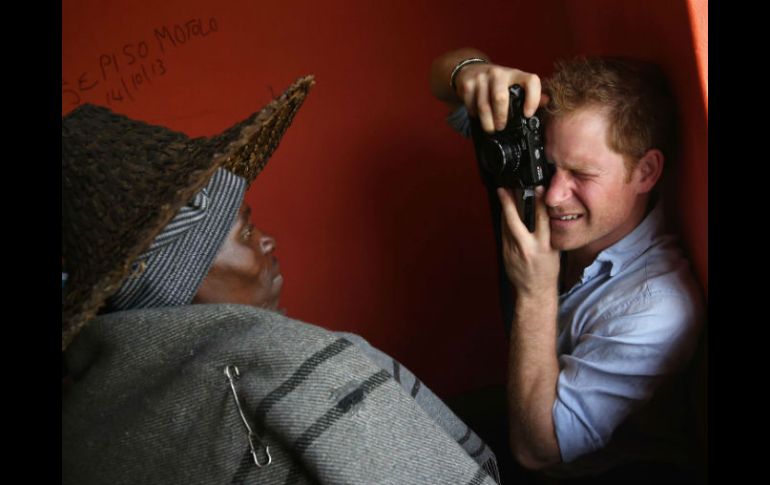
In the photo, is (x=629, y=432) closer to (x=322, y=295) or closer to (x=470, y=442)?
(x=470, y=442)

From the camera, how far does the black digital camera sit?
1304 millimetres

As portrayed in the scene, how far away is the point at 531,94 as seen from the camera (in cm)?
128

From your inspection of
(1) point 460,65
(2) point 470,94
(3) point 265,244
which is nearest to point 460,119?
(1) point 460,65

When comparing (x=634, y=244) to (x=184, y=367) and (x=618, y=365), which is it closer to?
(x=618, y=365)

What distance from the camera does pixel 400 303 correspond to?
209 cm

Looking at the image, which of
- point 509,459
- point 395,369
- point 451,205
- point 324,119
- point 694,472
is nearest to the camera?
point 395,369

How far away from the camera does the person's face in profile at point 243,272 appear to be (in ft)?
3.54

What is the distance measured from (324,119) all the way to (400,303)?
621 mm

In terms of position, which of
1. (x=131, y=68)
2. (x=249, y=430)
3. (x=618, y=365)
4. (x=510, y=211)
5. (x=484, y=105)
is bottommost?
(x=618, y=365)

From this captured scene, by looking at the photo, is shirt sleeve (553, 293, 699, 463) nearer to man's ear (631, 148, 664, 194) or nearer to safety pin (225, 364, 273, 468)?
man's ear (631, 148, 664, 194)

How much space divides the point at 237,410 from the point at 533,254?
0.73 metres

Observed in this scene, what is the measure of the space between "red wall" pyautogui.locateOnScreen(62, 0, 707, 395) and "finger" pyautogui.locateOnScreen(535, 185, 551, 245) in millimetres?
410

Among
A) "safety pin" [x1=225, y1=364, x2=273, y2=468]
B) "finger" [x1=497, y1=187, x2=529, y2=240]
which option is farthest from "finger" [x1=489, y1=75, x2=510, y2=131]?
"safety pin" [x1=225, y1=364, x2=273, y2=468]

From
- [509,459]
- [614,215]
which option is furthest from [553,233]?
[509,459]
